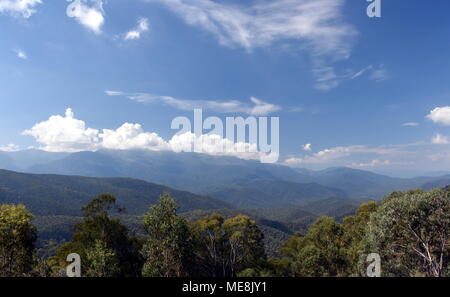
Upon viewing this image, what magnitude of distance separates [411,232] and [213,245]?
2359 centimetres

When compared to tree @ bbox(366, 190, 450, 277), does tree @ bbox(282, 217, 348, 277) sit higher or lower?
lower

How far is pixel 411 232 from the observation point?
2144 cm

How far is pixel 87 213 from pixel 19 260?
10.3 meters

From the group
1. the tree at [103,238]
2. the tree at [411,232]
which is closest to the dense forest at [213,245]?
the tree at [411,232]

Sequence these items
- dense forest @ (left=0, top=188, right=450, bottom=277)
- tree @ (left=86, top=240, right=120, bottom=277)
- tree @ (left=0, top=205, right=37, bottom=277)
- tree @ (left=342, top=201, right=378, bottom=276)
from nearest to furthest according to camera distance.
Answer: dense forest @ (left=0, top=188, right=450, bottom=277) < tree @ (left=0, top=205, right=37, bottom=277) < tree @ (left=86, top=240, right=120, bottom=277) < tree @ (left=342, top=201, right=378, bottom=276)

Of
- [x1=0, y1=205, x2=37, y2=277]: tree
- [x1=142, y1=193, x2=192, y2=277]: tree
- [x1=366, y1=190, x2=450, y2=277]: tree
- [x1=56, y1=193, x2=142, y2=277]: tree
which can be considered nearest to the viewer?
[x1=366, y1=190, x2=450, y2=277]: tree

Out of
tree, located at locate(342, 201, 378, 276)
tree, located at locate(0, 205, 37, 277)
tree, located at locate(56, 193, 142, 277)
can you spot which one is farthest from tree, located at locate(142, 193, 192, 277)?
tree, located at locate(342, 201, 378, 276)

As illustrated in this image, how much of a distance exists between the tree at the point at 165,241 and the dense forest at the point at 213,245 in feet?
0.27

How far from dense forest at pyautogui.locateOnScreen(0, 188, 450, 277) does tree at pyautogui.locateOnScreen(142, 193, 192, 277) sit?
0.27 feet

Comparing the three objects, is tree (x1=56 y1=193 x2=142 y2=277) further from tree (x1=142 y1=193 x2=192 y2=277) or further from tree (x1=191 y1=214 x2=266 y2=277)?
tree (x1=191 y1=214 x2=266 y2=277)

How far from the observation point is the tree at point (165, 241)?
24906mm

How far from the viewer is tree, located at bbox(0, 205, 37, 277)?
22.3m

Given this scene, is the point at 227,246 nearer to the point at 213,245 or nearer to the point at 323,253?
the point at 213,245

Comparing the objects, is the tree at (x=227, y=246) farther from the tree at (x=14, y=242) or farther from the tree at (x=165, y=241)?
the tree at (x=14, y=242)
